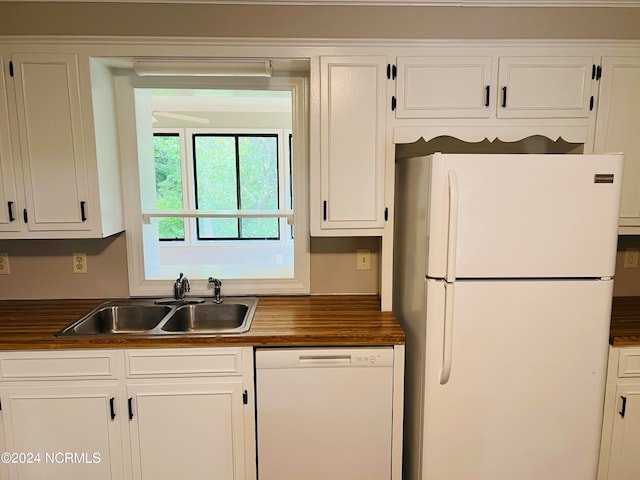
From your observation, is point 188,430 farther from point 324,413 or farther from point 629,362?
point 629,362

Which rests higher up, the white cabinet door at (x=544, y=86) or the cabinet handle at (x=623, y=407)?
the white cabinet door at (x=544, y=86)

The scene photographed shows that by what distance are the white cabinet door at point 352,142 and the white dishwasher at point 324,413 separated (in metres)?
0.64


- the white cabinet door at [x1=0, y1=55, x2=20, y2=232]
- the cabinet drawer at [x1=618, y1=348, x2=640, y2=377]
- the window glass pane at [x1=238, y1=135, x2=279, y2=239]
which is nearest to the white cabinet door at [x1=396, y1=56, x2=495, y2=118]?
the cabinet drawer at [x1=618, y1=348, x2=640, y2=377]

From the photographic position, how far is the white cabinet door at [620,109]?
1906 millimetres

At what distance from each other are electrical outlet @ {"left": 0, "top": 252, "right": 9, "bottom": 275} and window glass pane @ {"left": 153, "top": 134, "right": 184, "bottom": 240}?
1.64 meters

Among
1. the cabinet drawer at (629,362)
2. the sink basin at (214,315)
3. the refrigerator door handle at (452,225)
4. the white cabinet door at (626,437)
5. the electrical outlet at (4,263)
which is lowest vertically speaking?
the white cabinet door at (626,437)

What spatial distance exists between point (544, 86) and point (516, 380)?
1346mm

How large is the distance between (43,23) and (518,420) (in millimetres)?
2795

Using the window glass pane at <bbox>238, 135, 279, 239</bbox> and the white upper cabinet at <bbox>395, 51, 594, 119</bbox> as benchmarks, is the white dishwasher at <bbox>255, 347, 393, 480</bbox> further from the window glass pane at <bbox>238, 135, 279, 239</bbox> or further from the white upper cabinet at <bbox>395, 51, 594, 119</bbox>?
the window glass pane at <bbox>238, 135, 279, 239</bbox>

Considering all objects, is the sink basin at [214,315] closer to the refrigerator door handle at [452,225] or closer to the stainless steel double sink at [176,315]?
the stainless steel double sink at [176,315]

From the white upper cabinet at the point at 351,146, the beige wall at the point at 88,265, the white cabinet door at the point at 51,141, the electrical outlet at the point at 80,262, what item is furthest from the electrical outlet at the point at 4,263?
the white upper cabinet at the point at 351,146

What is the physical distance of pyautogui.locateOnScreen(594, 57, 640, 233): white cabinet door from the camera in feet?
6.25

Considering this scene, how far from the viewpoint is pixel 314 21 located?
1.94m

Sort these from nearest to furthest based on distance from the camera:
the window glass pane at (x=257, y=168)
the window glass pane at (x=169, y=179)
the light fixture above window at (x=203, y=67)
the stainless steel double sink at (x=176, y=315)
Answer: the light fixture above window at (x=203, y=67) < the stainless steel double sink at (x=176, y=315) < the window glass pane at (x=169, y=179) < the window glass pane at (x=257, y=168)
